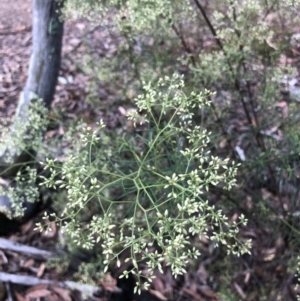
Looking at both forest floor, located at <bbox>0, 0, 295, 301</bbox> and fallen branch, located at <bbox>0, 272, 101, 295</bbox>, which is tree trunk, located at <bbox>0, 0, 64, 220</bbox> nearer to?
forest floor, located at <bbox>0, 0, 295, 301</bbox>

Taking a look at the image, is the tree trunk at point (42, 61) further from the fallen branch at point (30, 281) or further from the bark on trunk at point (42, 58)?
the fallen branch at point (30, 281)

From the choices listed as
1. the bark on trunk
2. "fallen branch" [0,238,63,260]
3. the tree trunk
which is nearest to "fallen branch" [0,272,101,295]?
"fallen branch" [0,238,63,260]

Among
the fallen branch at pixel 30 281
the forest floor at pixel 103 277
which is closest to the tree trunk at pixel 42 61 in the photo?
the forest floor at pixel 103 277

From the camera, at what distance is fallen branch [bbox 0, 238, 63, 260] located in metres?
3.18

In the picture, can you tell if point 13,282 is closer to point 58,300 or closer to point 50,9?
point 58,300

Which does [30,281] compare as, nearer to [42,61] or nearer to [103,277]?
[103,277]

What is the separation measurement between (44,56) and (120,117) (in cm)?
108

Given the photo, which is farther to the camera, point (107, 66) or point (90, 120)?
point (90, 120)

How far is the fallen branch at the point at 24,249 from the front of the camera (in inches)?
125

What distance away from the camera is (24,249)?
3209 mm

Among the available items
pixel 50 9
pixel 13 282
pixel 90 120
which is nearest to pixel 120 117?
pixel 90 120

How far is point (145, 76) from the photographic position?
2949 millimetres

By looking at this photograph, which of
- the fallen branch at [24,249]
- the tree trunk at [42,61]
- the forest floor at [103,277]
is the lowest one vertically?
the forest floor at [103,277]

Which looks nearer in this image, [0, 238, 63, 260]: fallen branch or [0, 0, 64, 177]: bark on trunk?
[0, 0, 64, 177]: bark on trunk
